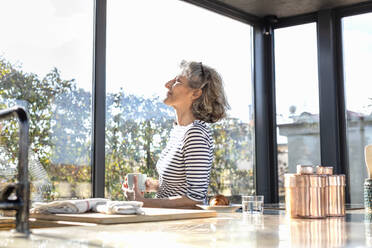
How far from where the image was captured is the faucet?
2.84 ft

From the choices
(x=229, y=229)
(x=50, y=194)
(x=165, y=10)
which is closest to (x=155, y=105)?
(x=165, y=10)

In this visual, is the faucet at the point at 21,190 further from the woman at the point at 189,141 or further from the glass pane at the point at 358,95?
the glass pane at the point at 358,95

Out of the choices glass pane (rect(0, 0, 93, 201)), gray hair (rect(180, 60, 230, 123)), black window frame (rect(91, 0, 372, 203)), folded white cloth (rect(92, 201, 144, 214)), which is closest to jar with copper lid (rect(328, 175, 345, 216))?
folded white cloth (rect(92, 201, 144, 214))

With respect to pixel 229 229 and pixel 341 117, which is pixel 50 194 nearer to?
pixel 229 229

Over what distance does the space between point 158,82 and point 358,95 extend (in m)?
1.72

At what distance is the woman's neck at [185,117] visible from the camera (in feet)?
8.21

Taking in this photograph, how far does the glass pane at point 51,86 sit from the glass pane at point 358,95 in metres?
2.22

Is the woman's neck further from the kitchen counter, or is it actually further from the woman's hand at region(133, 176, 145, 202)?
the kitchen counter

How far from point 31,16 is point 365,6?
2.74 meters

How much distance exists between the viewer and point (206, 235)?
3.13 ft

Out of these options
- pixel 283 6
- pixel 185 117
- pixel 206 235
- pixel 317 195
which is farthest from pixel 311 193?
pixel 283 6

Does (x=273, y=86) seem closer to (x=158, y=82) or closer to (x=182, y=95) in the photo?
(x=158, y=82)

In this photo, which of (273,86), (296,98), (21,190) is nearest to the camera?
(21,190)

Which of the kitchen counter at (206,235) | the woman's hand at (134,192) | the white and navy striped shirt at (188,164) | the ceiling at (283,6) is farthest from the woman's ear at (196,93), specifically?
the ceiling at (283,6)
